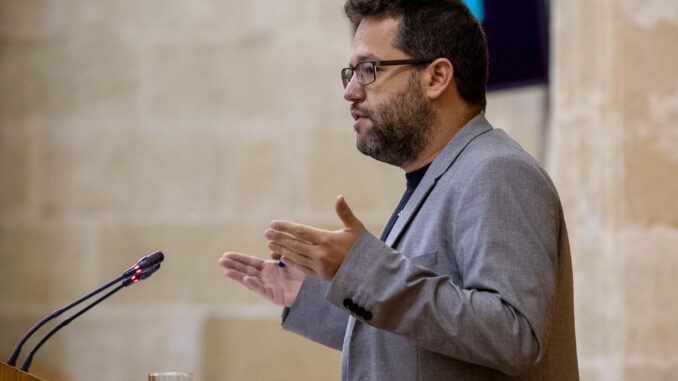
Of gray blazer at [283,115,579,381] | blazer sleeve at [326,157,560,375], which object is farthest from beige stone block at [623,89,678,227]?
blazer sleeve at [326,157,560,375]

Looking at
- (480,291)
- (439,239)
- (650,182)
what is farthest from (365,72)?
(650,182)

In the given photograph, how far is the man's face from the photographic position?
2.75 meters

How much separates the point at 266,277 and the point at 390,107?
24.7 inches

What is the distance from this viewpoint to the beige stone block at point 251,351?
5477mm

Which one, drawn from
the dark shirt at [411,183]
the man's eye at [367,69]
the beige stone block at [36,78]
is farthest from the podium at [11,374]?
the beige stone block at [36,78]

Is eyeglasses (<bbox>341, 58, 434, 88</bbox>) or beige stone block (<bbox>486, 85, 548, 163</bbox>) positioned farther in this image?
beige stone block (<bbox>486, 85, 548, 163</bbox>)

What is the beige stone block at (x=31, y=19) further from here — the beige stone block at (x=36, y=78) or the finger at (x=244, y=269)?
the finger at (x=244, y=269)

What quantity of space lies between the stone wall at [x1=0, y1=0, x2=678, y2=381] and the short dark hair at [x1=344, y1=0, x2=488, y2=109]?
8.07 ft

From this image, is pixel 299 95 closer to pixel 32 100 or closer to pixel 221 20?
pixel 221 20

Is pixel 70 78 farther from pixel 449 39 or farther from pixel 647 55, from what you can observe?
pixel 449 39

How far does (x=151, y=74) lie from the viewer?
564 centimetres

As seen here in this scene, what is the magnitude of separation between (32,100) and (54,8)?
49 centimetres

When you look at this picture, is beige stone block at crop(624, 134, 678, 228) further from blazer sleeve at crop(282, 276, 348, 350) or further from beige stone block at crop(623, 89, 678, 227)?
blazer sleeve at crop(282, 276, 348, 350)

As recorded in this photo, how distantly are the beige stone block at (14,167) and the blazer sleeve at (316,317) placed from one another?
9.90ft
